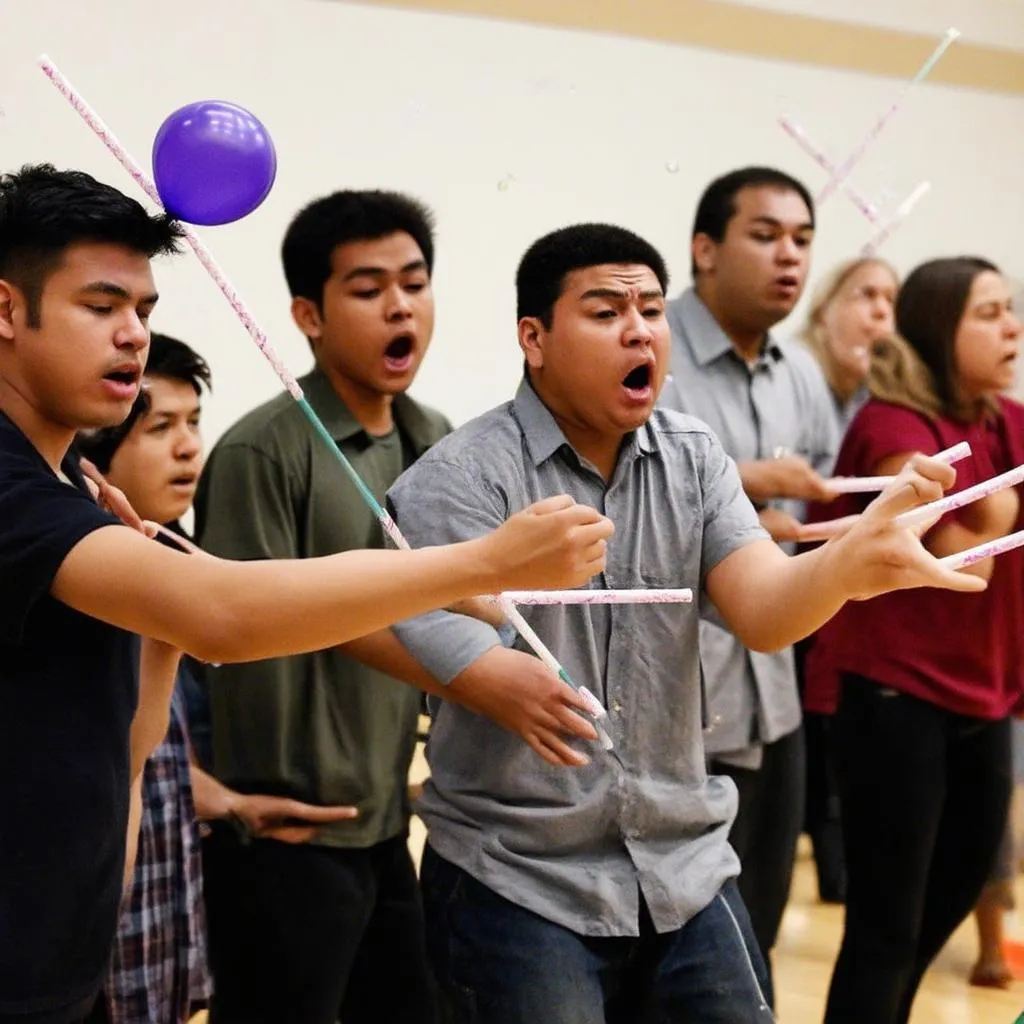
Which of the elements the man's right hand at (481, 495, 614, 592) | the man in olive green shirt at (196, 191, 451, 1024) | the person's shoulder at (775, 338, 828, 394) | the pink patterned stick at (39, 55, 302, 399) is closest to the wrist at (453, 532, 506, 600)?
the man's right hand at (481, 495, 614, 592)

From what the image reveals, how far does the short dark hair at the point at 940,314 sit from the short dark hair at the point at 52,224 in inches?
59.7

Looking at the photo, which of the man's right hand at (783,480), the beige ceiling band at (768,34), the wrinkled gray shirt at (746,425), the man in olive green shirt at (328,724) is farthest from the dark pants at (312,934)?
the beige ceiling band at (768,34)

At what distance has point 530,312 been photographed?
202 centimetres

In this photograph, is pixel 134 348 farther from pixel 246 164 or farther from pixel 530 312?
pixel 530 312

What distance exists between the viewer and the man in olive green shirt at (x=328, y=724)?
2.29m

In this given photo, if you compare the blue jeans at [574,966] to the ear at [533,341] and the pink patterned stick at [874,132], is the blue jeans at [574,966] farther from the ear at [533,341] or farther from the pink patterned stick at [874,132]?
the pink patterned stick at [874,132]

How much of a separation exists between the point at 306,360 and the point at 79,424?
2163 millimetres

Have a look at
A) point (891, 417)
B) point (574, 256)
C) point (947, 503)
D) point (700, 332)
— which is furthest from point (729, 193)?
point (947, 503)

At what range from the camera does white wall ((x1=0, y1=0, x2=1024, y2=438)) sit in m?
3.23

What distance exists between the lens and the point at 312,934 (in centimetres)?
226

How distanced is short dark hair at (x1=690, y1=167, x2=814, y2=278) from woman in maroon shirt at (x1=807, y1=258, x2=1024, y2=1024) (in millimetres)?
442

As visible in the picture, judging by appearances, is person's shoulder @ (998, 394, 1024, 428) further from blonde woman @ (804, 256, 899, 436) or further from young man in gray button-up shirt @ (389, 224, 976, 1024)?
blonde woman @ (804, 256, 899, 436)

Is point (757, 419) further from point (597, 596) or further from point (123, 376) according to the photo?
point (123, 376)

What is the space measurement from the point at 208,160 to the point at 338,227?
0.90 m
